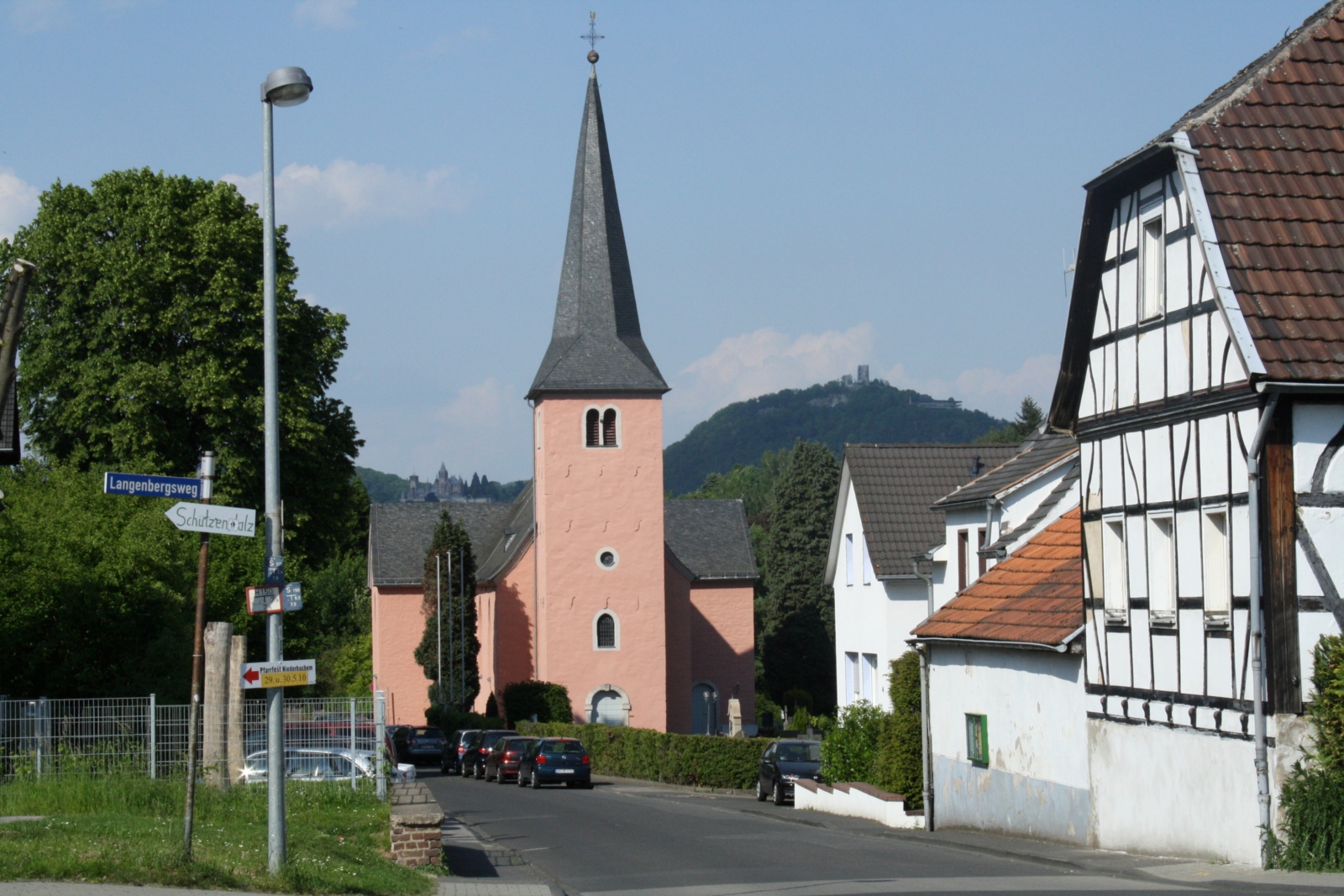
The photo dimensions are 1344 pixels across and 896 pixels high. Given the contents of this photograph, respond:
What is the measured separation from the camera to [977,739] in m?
21.4

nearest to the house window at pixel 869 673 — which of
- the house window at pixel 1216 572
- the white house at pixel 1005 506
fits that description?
the white house at pixel 1005 506

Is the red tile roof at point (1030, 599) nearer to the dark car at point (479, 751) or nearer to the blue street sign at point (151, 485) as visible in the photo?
the blue street sign at point (151, 485)

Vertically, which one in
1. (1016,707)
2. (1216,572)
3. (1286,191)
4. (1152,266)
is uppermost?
(1286,191)

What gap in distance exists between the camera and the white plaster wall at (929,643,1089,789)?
18406 mm

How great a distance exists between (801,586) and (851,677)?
1939 inches

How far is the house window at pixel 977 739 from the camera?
21.0 metres

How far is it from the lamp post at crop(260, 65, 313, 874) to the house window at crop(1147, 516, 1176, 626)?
9286mm

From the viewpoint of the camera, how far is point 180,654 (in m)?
26.4

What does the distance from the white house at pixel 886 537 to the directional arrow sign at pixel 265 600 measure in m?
22.5

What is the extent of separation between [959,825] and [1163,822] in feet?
21.5

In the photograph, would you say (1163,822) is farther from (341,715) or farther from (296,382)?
(296,382)

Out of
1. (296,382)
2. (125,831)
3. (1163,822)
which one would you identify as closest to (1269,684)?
(1163,822)

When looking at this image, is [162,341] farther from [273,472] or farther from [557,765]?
[273,472]

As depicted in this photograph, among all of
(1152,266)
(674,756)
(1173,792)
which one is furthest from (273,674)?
(674,756)
